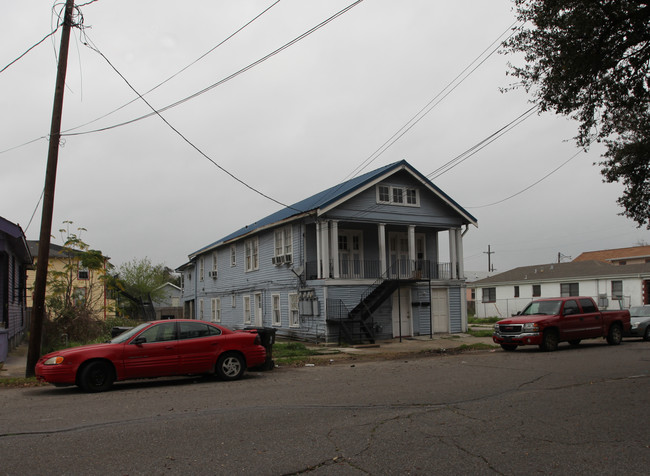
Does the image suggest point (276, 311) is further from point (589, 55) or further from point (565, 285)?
point (565, 285)

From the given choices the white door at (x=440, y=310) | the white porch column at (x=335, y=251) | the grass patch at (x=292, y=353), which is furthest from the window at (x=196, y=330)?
the white door at (x=440, y=310)

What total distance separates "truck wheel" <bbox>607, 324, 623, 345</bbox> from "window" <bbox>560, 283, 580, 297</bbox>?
21.4 meters

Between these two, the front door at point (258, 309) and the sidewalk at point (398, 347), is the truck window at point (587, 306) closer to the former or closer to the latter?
the sidewalk at point (398, 347)

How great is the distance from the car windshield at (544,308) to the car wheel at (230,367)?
36.1 ft

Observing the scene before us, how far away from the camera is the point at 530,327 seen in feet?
57.3

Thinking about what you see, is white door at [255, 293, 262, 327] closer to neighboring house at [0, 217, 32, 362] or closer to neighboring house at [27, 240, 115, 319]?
neighboring house at [27, 240, 115, 319]

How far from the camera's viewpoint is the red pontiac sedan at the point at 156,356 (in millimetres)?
10352

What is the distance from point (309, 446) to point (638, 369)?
31.8 feet

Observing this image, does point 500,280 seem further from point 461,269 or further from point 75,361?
point 75,361

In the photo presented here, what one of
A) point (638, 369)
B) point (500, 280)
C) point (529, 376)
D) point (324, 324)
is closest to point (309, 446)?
point (529, 376)

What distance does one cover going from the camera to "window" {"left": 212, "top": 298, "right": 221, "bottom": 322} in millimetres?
35656

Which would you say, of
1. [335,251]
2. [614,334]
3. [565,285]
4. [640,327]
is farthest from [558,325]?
[565,285]

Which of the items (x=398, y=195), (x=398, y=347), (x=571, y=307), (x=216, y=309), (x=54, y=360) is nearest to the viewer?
(x=54, y=360)

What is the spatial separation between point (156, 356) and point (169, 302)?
6102 cm
